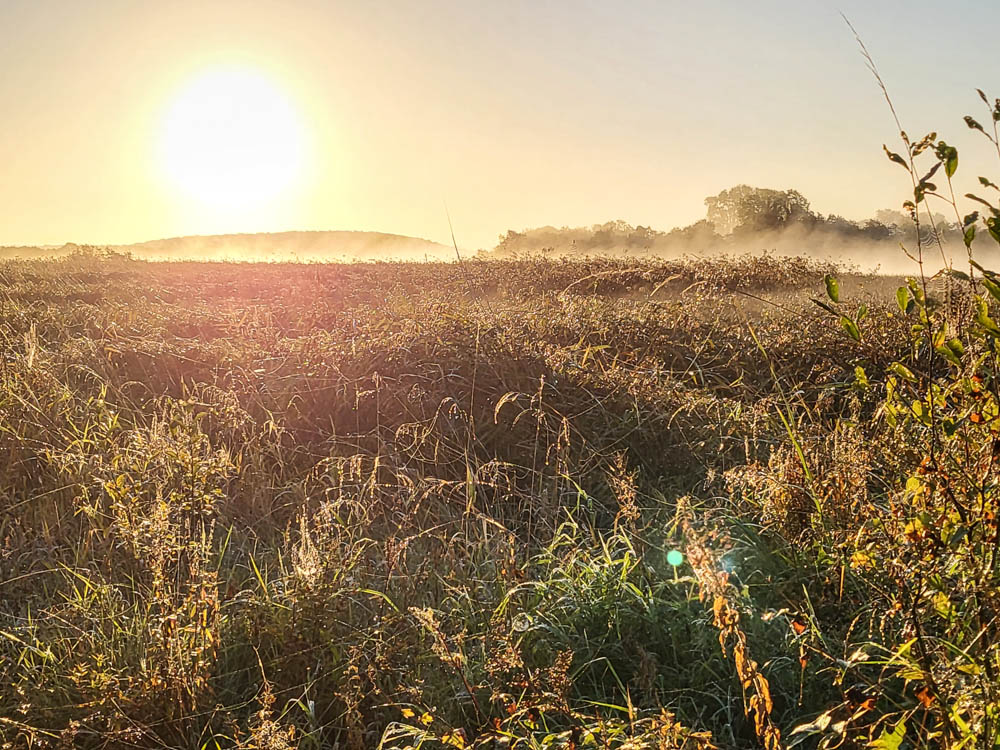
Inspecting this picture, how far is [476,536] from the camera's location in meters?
3.30

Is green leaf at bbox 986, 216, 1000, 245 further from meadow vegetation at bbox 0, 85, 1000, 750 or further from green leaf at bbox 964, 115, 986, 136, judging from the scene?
green leaf at bbox 964, 115, 986, 136

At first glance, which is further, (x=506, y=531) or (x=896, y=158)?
(x=506, y=531)

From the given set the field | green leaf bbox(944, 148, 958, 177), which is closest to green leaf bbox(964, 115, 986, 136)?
green leaf bbox(944, 148, 958, 177)

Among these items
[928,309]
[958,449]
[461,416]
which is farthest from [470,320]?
[928,309]

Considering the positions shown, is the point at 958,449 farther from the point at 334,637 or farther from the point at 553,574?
the point at 334,637

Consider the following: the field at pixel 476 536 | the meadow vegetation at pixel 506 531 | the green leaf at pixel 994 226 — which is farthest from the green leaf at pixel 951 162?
the field at pixel 476 536

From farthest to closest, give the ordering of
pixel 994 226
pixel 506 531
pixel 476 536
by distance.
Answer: pixel 476 536 → pixel 506 531 → pixel 994 226

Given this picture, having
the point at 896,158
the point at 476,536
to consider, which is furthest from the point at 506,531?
the point at 896,158

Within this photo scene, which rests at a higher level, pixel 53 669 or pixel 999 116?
pixel 999 116

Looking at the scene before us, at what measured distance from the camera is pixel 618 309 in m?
6.46

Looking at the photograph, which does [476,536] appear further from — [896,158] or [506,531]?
[896,158]

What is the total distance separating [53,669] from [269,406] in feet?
6.98

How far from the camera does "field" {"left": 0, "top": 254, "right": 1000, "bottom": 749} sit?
6.56 feet

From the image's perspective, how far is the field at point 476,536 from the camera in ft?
6.56
